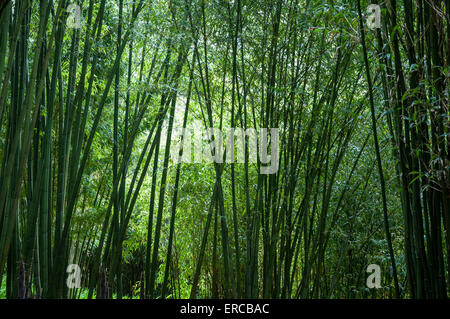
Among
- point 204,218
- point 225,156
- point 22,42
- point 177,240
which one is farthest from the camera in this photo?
point 177,240

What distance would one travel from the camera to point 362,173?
4.05 m

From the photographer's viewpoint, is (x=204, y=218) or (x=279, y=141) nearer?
(x=279, y=141)

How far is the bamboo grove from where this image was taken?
7.63ft

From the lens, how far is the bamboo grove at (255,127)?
232 cm

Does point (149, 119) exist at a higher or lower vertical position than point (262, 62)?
lower

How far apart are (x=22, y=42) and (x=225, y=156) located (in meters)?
1.81

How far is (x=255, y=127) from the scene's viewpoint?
367 cm

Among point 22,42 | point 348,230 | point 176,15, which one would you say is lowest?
point 348,230

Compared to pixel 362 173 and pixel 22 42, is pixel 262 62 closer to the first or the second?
pixel 362 173

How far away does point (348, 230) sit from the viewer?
4223 millimetres

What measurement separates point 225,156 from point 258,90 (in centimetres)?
65
